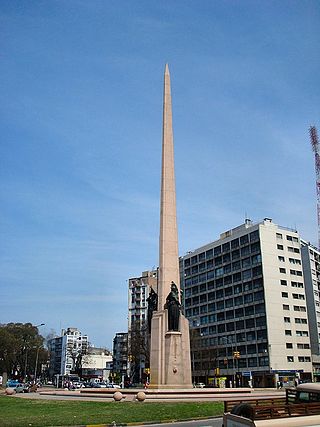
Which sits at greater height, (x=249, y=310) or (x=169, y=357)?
(x=249, y=310)

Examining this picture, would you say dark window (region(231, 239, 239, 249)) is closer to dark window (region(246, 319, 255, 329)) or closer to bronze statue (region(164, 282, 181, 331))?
dark window (region(246, 319, 255, 329))

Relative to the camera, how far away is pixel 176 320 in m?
32.9

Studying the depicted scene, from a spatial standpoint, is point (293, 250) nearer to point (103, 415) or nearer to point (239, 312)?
point (239, 312)

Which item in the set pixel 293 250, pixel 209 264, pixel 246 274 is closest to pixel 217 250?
pixel 209 264

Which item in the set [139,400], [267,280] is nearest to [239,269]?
[267,280]

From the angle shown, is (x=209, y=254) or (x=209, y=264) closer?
(x=209, y=264)

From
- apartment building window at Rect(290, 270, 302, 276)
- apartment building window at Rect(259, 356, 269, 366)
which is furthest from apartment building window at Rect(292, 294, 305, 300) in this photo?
apartment building window at Rect(259, 356, 269, 366)

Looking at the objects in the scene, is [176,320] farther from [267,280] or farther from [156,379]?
[267,280]

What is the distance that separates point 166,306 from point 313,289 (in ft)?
196

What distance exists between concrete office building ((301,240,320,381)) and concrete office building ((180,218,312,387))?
2.72m

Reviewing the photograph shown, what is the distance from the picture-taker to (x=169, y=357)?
3191cm

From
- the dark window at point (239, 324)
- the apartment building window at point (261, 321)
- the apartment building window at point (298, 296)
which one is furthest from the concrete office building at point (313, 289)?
the dark window at point (239, 324)

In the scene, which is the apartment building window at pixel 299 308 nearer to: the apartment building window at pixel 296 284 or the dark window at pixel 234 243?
the apartment building window at pixel 296 284

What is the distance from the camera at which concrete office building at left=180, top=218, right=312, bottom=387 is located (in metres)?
75.4
